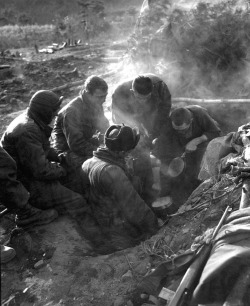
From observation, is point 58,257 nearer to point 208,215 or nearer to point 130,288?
point 130,288

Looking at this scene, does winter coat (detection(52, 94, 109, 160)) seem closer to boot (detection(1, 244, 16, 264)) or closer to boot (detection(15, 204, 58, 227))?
boot (detection(15, 204, 58, 227))

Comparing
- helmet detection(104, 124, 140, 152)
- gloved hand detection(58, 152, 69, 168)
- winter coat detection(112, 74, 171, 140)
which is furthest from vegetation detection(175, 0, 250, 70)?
helmet detection(104, 124, 140, 152)

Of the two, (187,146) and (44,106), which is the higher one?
(44,106)

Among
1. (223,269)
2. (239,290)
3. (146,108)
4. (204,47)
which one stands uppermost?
(204,47)

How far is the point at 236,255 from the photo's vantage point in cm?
253

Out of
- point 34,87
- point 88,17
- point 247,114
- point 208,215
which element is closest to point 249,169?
point 208,215

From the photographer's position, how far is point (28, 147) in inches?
163

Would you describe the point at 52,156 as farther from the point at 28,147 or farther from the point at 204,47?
the point at 204,47

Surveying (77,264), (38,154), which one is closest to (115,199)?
(77,264)

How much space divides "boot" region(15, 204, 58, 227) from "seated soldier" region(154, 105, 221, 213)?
6.08 ft

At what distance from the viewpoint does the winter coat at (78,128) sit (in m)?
5.18

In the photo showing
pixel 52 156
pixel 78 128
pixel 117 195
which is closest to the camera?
pixel 117 195

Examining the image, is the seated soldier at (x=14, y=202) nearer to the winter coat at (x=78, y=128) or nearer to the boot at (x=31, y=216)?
the boot at (x=31, y=216)

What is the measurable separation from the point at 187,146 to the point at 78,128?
1.81 meters
